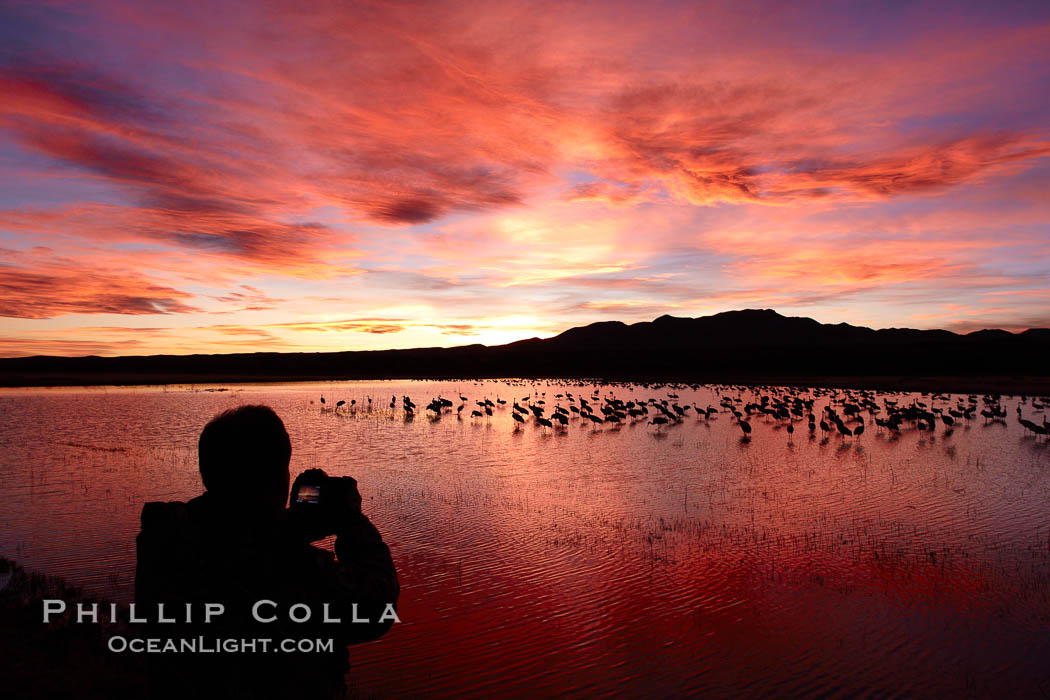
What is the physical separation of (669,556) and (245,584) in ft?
32.0

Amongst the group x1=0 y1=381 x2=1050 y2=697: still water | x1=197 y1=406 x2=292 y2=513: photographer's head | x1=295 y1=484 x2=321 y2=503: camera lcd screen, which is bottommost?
→ x1=0 y1=381 x2=1050 y2=697: still water

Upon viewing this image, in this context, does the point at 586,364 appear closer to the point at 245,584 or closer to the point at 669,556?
the point at 669,556

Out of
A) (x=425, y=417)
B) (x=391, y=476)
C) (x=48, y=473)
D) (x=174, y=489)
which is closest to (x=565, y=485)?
(x=391, y=476)

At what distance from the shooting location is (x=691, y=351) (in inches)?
5404

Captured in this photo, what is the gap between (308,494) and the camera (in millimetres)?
2523

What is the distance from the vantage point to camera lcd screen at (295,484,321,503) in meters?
2.51

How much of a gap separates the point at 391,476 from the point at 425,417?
1906cm

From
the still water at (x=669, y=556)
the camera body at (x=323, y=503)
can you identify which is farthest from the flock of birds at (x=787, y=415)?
the camera body at (x=323, y=503)

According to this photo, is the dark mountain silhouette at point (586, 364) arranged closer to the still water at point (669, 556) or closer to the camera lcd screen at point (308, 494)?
the still water at point (669, 556)

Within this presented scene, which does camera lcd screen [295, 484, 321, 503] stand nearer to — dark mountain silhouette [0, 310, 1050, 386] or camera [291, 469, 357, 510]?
camera [291, 469, 357, 510]

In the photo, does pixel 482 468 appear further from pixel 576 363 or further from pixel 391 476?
pixel 576 363

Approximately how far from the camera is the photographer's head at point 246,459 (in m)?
2.40

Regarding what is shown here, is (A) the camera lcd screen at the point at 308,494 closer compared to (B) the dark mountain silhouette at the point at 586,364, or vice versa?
(A) the camera lcd screen at the point at 308,494

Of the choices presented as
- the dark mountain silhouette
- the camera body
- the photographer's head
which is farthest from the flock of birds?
the dark mountain silhouette
